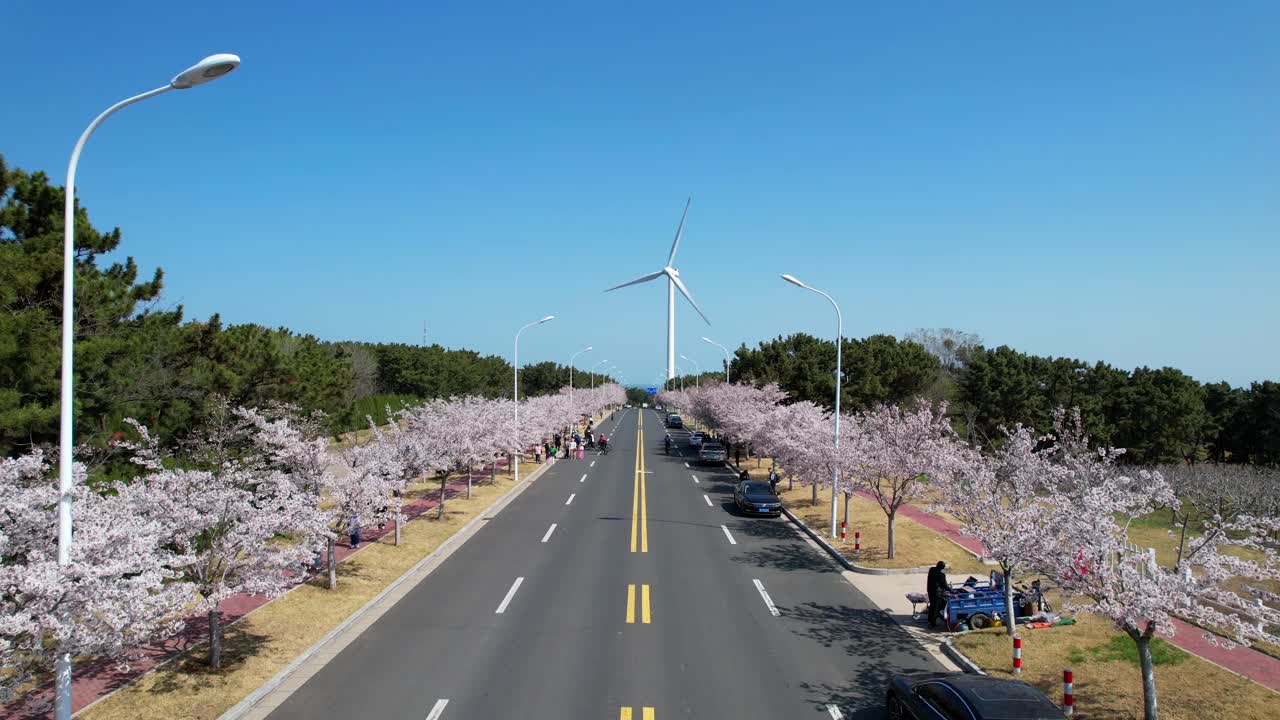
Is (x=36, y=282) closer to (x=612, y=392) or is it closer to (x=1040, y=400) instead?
(x=1040, y=400)

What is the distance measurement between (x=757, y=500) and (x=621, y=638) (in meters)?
17.3

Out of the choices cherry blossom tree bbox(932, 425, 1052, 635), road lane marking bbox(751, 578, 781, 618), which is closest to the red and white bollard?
cherry blossom tree bbox(932, 425, 1052, 635)

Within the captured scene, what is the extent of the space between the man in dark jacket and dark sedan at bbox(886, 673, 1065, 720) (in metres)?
5.85

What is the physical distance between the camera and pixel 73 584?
920 centimetres

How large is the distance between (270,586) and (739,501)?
23586 mm

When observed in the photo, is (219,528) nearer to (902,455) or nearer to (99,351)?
(99,351)

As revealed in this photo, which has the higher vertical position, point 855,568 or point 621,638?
point 621,638

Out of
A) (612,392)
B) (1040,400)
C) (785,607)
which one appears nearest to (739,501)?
(785,607)

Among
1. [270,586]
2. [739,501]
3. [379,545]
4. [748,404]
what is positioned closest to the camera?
[270,586]

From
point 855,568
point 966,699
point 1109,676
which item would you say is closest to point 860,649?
point 1109,676

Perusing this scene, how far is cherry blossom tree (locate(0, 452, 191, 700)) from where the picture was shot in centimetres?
898

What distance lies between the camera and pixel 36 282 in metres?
18.9

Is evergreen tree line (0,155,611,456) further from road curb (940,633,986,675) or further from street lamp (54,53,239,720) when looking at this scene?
road curb (940,633,986,675)

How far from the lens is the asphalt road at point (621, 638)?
13.0 m
